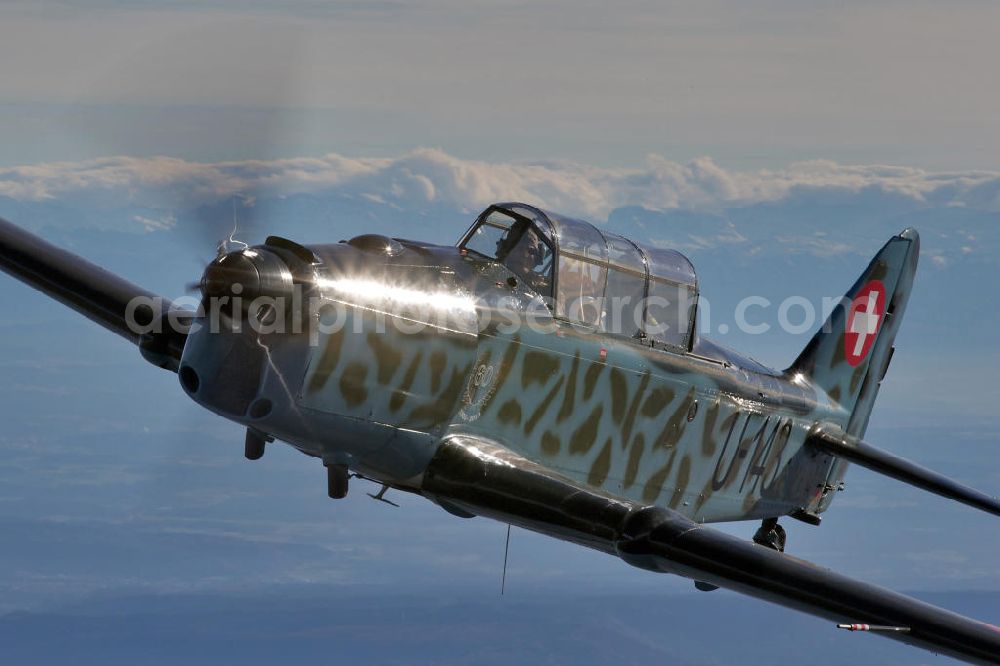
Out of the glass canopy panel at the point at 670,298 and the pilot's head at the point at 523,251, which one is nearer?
the pilot's head at the point at 523,251

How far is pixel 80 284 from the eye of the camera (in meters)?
20.5

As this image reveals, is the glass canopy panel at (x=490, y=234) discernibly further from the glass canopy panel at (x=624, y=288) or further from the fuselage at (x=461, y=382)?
the glass canopy panel at (x=624, y=288)

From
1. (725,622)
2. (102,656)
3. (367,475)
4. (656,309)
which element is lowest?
(102,656)

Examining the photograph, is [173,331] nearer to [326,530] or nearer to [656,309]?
[656,309]

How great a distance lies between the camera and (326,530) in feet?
573

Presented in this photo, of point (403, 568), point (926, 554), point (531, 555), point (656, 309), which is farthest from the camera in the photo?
point (926, 554)

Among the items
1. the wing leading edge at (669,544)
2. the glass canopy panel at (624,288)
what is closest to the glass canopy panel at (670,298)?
the glass canopy panel at (624,288)

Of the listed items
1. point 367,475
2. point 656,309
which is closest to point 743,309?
point 656,309

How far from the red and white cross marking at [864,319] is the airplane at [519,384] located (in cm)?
319

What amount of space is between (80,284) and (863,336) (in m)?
12.3

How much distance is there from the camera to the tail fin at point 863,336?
73.7ft

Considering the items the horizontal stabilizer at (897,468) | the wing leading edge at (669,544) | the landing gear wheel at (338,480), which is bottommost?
the landing gear wheel at (338,480)

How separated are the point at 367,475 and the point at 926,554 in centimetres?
16270

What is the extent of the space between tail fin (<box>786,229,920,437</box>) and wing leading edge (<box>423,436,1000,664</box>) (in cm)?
757
